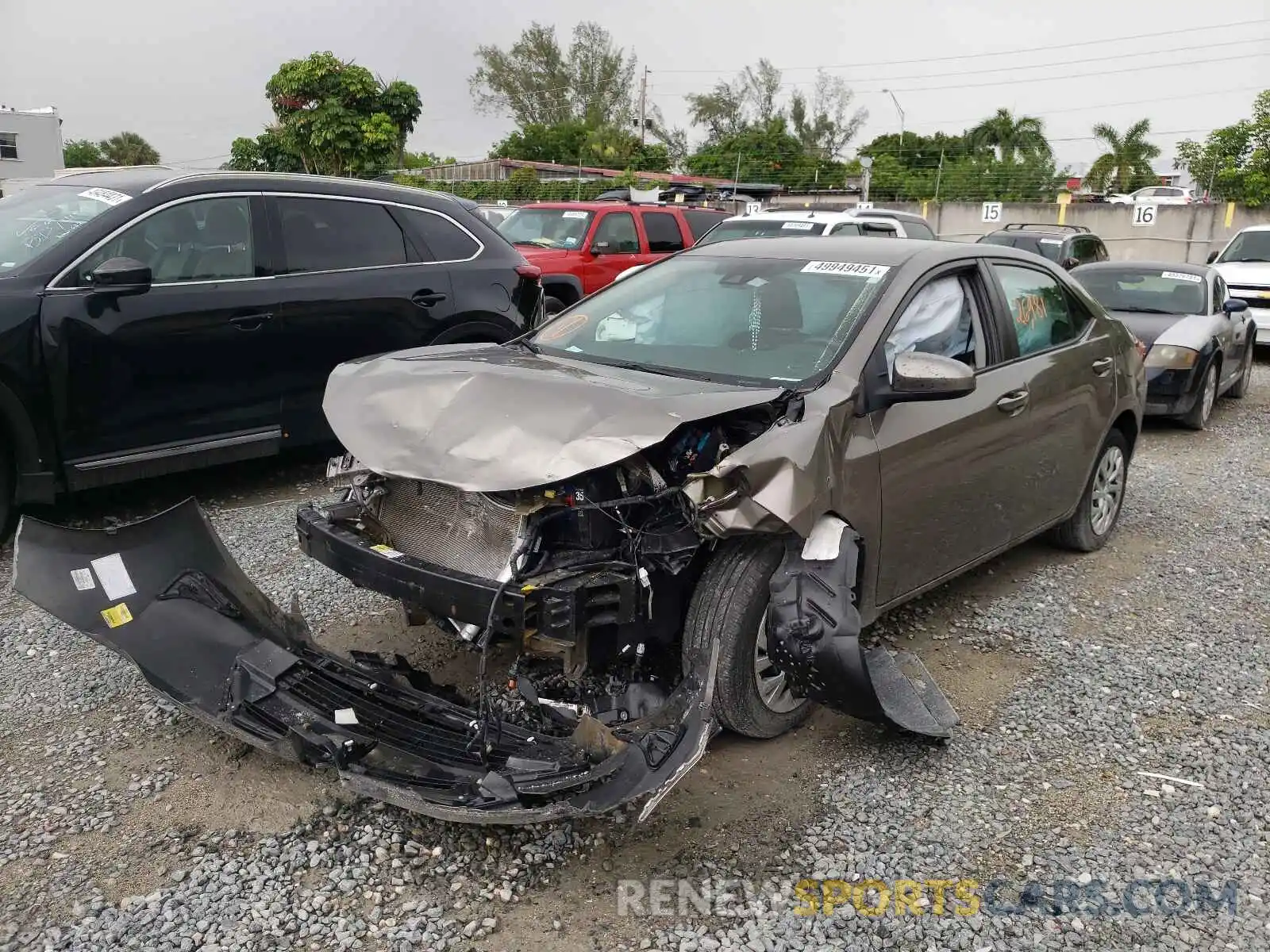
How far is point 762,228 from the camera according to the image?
1187cm

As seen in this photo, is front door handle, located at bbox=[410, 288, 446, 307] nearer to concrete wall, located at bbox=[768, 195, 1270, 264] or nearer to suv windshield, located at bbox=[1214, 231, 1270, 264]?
suv windshield, located at bbox=[1214, 231, 1270, 264]

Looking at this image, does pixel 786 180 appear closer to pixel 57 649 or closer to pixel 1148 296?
pixel 1148 296

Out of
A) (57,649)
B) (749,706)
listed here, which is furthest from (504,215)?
(749,706)

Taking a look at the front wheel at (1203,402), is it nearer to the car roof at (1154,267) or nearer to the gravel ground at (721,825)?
the car roof at (1154,267)

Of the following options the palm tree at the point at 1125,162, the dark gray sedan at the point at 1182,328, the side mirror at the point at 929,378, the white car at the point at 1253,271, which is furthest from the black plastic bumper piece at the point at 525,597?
the palm tree at the point at 1125,162

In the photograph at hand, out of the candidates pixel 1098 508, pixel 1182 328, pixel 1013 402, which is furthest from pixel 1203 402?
pixel 1013 402

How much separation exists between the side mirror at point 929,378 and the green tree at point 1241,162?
26.9 meters

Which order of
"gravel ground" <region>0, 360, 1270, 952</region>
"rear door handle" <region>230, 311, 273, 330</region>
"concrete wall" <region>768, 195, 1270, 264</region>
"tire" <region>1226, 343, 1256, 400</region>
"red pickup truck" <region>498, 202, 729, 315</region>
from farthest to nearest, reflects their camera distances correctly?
1. "concrete wall" <region>768, 195, 1270, 264</region>
2. "red pickup truck" <region>498, 202, 729, 315</region>
3. "tire" <region>1226, 343, 1256, 400</region>
4. "rear door handle" <region>230, 311, 273, 330</region>
5. "gravel ground" <region>0, 360, 1270, 952</region>

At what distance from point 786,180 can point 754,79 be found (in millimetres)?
37645

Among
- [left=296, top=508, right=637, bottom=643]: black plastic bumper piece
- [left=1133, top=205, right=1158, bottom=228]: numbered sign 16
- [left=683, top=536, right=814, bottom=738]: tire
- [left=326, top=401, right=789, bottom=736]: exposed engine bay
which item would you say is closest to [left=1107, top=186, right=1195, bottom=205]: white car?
[left=1133, top=205, right=1158, bottom=228]: numbered sign 16

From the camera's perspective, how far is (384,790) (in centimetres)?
270

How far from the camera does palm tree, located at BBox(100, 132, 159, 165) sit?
234 feet

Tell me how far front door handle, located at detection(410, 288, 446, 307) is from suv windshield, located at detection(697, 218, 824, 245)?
5.73 m

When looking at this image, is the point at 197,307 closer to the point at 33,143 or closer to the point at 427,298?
the point at 427,298
